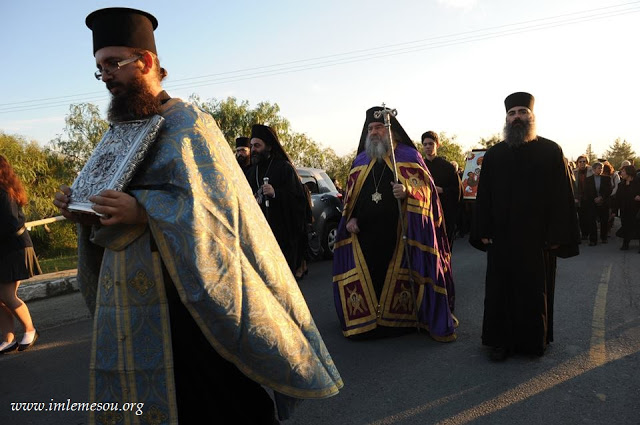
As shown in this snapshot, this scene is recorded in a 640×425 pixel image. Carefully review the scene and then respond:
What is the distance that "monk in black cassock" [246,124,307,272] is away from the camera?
7.01 meters

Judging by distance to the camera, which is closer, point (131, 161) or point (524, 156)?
point (131, 161)

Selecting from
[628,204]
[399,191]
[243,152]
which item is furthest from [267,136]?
[628,204]

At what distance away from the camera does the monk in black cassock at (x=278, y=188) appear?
7.01 metres

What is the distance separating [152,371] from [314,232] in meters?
8.15

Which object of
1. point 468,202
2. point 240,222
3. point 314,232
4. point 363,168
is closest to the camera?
point 240,222

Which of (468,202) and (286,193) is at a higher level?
(286,193)

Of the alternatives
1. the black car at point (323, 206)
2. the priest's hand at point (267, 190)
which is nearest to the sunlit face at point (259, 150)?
the priest's hand at point (267, 190)

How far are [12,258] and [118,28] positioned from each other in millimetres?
3950

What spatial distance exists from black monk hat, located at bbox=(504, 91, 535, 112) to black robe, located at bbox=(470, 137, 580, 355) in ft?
1.13

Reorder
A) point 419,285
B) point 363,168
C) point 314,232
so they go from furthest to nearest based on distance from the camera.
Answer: point 314,232 < point 363,168 < point 419,285

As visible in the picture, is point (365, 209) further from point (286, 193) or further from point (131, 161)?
point (131, 161)

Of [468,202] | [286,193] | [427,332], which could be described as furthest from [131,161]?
[468,202]

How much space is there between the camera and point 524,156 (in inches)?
177

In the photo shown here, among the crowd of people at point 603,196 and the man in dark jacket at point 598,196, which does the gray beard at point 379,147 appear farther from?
the man in dark jacket at point 598,196
